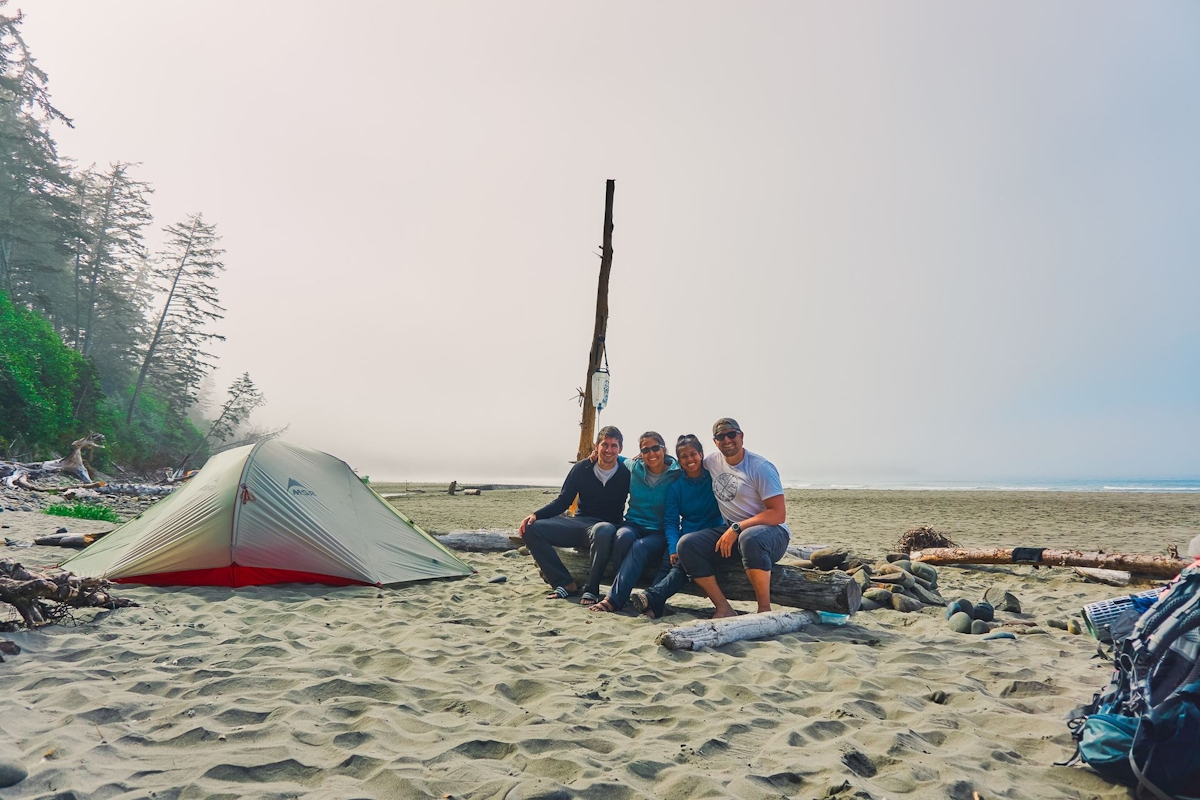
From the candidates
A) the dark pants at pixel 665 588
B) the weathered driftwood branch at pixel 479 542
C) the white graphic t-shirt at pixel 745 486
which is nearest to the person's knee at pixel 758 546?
the white graphic t-shirt at pixel 745 486

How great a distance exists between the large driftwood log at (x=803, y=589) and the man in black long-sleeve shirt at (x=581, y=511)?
1.13m

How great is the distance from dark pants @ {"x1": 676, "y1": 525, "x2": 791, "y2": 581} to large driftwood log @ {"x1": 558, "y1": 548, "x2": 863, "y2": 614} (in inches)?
4.8

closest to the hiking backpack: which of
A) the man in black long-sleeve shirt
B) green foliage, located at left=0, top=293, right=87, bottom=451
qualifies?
the man in black long-sleeve shirt

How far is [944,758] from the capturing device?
2695 mm

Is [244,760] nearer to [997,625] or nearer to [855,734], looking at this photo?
[855,734]

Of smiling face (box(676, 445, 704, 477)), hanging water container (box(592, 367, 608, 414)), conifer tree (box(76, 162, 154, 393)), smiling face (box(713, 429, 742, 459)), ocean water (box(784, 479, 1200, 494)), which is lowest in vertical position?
ocean water (box(784, 479, 1200, 494))

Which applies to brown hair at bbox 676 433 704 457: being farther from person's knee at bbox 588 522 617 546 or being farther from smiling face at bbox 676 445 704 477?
person's knee at bbox 588 522 617 546

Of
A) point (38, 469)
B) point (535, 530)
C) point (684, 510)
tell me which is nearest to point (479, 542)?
point (535, 530)

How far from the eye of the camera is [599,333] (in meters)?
10.5

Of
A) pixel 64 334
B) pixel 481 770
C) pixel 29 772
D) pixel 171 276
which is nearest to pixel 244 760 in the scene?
pixel 29 772

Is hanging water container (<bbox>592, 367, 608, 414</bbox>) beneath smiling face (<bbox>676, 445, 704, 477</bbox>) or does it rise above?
above

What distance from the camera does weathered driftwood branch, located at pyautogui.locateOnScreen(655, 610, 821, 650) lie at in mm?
4176

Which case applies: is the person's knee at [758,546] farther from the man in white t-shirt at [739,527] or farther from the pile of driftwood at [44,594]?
the pile of driftwood at [44,594]

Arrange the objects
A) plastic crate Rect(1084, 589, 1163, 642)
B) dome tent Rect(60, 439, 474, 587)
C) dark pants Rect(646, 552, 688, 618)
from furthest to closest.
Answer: dome tent Rect(60, 439, 474, 587)
dark pants Rect(646, 552, 688, 618)
plastic crate Rect(1084, 589, 1163, 642)
